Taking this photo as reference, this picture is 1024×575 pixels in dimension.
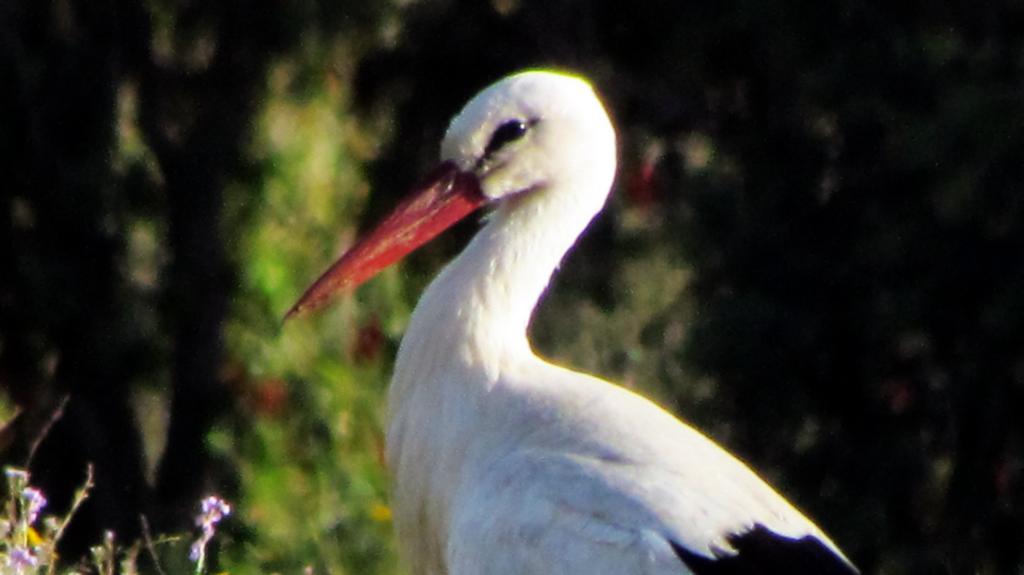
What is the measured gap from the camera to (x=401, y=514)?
5.23 metres

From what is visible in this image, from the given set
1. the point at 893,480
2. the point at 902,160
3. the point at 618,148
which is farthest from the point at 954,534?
the point at 618,148

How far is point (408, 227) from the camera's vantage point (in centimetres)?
538

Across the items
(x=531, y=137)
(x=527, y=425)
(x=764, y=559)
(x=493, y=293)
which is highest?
(x=531, y=137)

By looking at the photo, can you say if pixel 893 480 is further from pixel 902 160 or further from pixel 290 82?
pixel 290 82

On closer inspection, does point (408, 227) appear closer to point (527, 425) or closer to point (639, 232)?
point (527, 425)

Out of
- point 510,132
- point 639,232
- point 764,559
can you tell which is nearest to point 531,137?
point 510,132

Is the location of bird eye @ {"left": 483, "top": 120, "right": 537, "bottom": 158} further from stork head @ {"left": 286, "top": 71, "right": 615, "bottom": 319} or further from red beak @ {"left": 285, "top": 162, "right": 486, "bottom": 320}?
red beak @ {"left": 285, "top": 162, "right": 486, "bottom": 320}

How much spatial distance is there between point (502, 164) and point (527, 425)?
0.66 metres

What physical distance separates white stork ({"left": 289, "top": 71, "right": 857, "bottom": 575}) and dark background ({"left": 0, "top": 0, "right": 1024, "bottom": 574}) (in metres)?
2.75

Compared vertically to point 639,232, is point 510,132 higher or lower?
lower

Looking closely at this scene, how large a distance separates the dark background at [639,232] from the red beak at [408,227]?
2681mm

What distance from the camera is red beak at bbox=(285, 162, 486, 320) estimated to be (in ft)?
17.5

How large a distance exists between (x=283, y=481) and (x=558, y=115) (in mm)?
5540

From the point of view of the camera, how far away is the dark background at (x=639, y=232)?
28.2 ft
